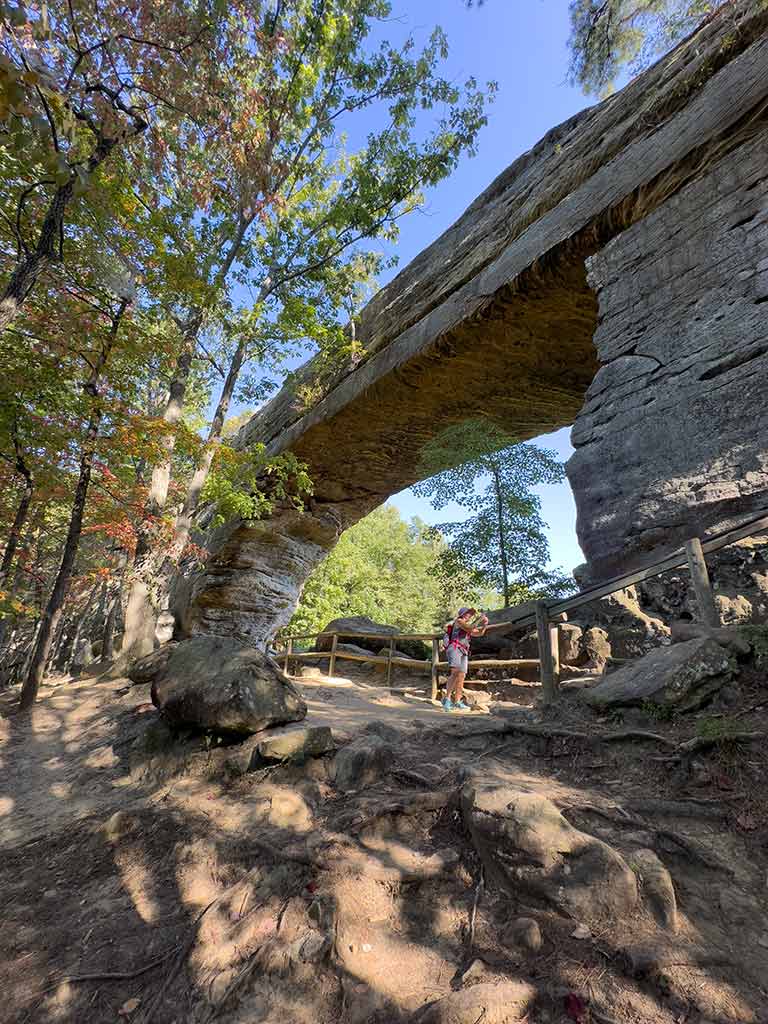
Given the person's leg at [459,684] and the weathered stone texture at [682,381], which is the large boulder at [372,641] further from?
the weathered stone texture at [682,381]

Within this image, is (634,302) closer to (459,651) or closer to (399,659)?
(459,651)

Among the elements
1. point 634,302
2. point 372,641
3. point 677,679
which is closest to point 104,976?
point 677,679

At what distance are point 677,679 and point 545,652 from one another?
6.27 ft

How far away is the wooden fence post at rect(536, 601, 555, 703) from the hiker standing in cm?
159

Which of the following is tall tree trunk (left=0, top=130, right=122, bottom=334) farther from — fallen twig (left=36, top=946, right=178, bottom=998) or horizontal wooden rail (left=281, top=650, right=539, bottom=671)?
horizontal wooden rail (left=281, top=650, right=539, bottom=671)

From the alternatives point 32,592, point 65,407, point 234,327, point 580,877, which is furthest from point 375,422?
point 32,592

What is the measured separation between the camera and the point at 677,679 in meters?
3.27

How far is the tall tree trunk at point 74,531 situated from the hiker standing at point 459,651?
6477mm

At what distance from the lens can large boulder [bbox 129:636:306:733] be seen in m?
4.29

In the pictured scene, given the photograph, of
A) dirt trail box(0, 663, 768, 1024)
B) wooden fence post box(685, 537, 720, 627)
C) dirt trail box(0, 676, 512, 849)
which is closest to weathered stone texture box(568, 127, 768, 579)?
wooden fence post box(685, 537, 720, 627)

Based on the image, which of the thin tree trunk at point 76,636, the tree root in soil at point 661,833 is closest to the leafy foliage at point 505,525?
the tree root in soil at point 661,833

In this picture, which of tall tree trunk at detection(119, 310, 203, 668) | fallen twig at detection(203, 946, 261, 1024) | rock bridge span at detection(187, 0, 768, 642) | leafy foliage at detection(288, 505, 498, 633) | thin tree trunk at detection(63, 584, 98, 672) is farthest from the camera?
leafy foliage at detection(288, 505, 498, 633)

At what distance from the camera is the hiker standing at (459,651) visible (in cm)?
682

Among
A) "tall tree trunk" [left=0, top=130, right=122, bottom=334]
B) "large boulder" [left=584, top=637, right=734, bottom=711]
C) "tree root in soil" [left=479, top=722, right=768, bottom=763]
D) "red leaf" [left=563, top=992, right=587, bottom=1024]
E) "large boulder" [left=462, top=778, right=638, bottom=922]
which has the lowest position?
"red leaf" [left=563, top=992, right=587, bottom=1024]
